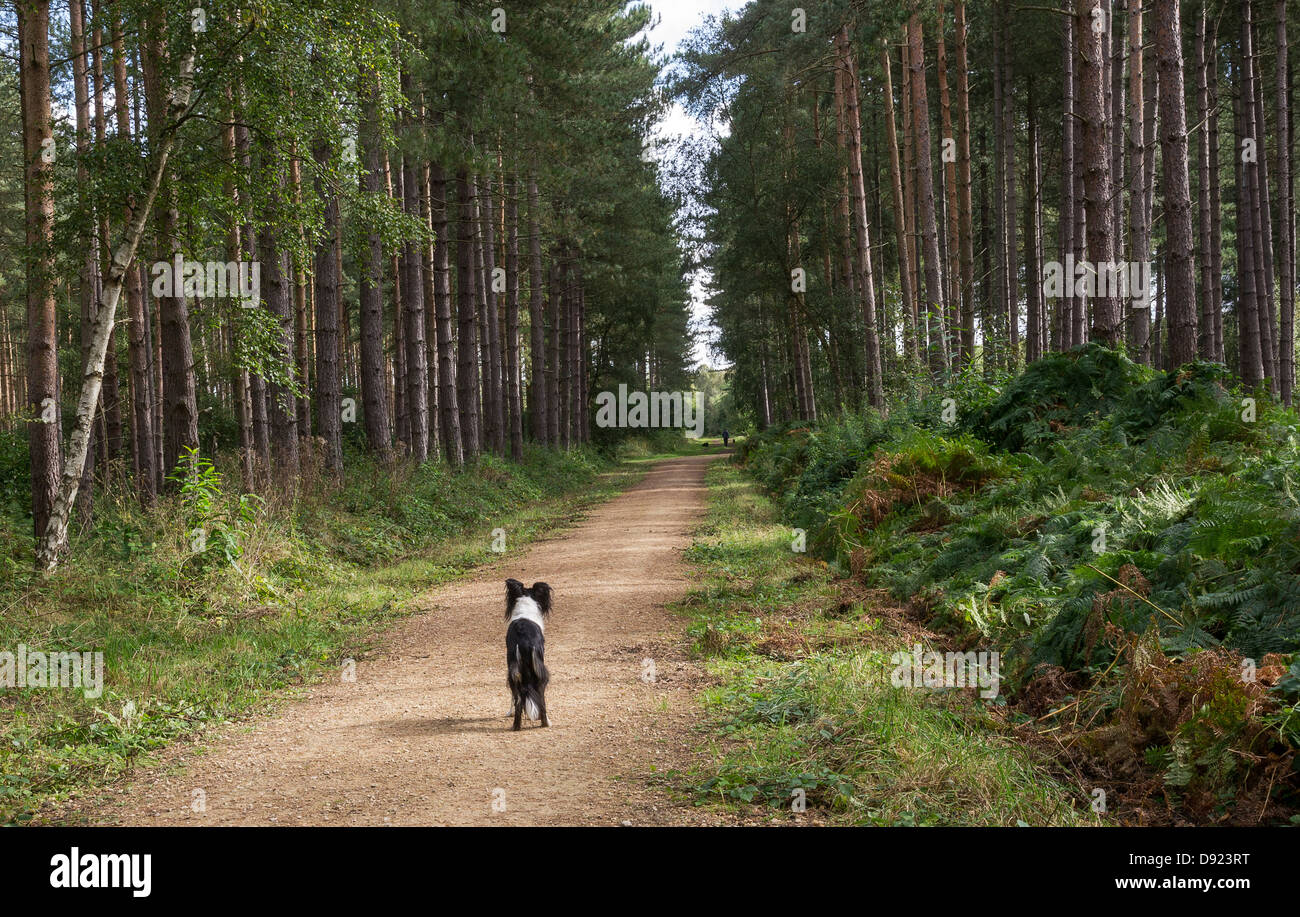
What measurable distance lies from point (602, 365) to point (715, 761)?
159ft

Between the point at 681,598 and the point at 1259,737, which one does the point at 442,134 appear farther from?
the point at 1259,737

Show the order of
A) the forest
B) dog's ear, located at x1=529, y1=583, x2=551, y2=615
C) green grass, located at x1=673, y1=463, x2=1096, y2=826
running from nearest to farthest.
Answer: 1. green grass, located at x1=673, y1=463, x2=1096, y2=826
2. the forest
3. dog's ear, located at x1=529, y1=583, x2=551, y2=615

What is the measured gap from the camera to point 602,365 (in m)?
53.0

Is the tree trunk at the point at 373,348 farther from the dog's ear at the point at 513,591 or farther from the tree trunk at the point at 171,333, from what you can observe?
the dog's ear at the point at 513,591

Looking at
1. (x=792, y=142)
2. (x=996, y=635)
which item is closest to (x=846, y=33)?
(x=792, y=142)

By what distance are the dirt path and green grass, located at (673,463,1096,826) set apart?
34 cm

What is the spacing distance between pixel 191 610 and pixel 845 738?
720 centimetres

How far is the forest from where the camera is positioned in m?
5.07

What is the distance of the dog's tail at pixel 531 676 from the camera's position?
19.5 ft

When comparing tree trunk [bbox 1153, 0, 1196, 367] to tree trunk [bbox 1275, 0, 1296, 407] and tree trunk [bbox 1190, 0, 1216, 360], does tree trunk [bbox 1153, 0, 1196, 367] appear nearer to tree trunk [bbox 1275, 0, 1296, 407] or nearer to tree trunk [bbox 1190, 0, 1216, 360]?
tree trunk [bbox 1190, 0, 1216, 360]
